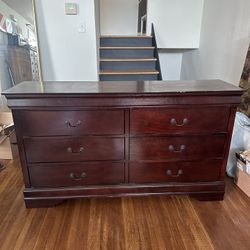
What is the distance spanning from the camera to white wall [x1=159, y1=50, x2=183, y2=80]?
14.3 feet

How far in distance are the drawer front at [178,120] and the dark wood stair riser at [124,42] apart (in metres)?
2.72

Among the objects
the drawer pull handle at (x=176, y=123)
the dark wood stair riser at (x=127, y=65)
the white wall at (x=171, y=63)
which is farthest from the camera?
the white wall at (x=171, y=63)

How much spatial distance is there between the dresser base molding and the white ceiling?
204 cm

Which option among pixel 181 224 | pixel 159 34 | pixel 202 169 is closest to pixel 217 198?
pixel 202 169

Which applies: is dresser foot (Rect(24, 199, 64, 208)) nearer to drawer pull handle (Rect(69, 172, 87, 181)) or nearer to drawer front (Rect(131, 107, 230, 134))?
drawer pull handle (Rect(69, 172, 87, 181))

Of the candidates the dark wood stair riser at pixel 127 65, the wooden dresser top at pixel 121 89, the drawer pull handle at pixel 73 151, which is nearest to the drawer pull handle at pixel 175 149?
the wooden dresser top at pixel 121 89

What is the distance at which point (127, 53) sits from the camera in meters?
3.60

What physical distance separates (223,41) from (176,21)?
1.19 metres

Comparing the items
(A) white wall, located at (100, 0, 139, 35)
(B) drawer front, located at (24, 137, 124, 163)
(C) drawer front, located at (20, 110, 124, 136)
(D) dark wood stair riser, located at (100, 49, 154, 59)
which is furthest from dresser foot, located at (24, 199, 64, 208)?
(A) white wall, located at (100, 0, 139, 35)

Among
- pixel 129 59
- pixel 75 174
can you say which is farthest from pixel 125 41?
pixel 75 174

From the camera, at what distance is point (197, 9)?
11.4ft

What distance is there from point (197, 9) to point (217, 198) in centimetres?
308

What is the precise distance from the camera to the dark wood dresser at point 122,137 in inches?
51.3

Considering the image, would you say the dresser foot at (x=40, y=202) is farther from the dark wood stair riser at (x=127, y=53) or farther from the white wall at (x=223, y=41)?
the dark wood stair riser at (x=127, y=53)
